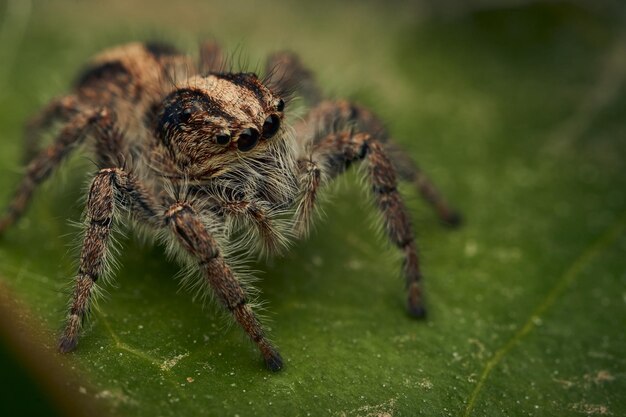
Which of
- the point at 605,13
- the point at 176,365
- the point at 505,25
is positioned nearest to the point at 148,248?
the point at 176,365

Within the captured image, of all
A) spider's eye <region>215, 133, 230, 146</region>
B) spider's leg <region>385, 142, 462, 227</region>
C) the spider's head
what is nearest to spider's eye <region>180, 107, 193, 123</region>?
the spider's head

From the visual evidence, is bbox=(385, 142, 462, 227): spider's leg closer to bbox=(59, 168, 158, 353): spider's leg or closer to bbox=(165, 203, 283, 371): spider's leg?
bbox=(165, 203, 283, 371): spider's leg

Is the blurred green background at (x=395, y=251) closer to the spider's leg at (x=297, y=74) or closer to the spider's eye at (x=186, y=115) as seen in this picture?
the spider's leg at (x=297, y=74)

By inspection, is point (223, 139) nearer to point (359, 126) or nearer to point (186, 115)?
point (186, 115)

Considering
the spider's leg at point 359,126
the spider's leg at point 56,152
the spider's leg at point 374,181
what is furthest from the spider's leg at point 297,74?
the spider's leg at point 56,152

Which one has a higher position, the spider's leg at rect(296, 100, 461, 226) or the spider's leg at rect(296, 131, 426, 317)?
the spider's leg at rect(296, 100, 461, 226)

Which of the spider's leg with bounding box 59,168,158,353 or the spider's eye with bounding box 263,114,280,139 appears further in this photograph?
the spider's eye with bounding box 263,114,280,139

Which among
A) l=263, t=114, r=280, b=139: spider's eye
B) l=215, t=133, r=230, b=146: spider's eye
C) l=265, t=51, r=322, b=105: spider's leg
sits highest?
l=265, t=51, r=322, b=105: spider's leg
